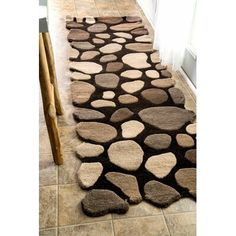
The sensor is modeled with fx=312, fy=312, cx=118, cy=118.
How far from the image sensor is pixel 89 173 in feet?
5.05

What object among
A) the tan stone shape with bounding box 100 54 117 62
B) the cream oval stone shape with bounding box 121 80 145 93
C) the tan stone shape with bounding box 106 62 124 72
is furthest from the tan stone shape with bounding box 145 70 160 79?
the tan stone shape with bounding box 100 54 117 62

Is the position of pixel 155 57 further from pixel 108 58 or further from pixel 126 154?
pixel 126 154

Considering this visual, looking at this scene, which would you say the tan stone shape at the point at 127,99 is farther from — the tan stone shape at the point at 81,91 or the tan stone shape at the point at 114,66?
the tan stone shape at the point at 114,66

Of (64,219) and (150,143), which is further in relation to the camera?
(150,143)

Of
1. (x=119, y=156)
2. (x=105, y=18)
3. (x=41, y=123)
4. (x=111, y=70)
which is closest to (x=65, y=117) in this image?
(x=41, y=123)

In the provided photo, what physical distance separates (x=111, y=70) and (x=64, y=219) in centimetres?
134

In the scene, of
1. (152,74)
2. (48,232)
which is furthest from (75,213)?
(152,74)

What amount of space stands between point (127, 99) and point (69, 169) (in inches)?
28.1

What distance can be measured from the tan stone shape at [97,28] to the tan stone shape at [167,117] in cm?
131

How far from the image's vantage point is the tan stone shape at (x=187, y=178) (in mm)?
1498

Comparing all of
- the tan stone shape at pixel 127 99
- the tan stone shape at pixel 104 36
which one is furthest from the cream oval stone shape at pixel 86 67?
the tan stone shape at pixel 104 36
